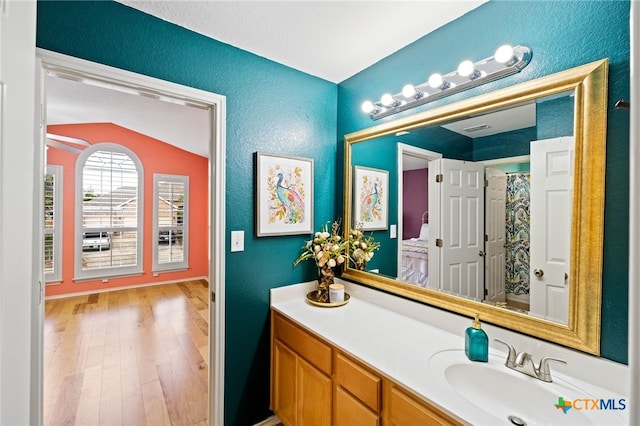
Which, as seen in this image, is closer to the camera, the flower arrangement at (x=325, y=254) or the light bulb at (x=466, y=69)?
the light bulb at (x=466, y=69)

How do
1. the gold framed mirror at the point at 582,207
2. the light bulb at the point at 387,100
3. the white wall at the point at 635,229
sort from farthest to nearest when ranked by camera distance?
1. the light bulb at the point at 387,100
2. the gold framed mirror at the point at 582,207
3. the white wall at the point at 635,229

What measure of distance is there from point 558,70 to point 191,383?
304cm

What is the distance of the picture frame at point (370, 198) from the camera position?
1.93 m

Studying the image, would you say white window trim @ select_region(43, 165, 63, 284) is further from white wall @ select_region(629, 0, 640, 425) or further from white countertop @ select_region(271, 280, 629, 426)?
white wall @ select_region(629, 0, 640, 425)

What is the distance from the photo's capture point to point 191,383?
2340mm

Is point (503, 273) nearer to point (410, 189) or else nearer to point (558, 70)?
point (410, 189)

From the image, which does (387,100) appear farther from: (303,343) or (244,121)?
(303,343)

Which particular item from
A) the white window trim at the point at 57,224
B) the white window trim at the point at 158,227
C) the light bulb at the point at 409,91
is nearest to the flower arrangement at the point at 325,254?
the light bulb at the point at 409,91

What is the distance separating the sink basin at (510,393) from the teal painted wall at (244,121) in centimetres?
112

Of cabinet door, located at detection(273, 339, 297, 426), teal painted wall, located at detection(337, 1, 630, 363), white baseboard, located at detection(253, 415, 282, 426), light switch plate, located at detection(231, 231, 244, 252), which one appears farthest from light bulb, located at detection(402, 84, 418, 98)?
white baseboard, located at detection(253, 415, 282, 426)

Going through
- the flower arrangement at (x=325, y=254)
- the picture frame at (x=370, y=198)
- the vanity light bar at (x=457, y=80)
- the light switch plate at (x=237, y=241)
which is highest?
the vanity light bar at (x=457, y=80)

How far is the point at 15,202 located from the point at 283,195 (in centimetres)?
141

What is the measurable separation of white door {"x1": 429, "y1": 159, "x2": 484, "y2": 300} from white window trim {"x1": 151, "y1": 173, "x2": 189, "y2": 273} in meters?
4.89

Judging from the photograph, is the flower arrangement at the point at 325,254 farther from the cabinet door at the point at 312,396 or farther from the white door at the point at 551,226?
the white door at the point at 551,226
